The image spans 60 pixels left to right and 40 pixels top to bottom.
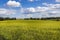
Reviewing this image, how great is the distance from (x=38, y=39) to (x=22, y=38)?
2.13 m

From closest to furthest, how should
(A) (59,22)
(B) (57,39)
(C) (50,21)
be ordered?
(B) (57,39) < (A) (59,22) < (C) (50,21)

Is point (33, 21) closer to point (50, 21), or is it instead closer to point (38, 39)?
point (50, 21)

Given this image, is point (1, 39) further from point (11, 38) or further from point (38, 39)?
point (38, 39)

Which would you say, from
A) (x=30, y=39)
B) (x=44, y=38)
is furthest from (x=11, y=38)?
(x=44, y=38)

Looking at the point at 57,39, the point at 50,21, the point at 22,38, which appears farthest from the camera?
the point at 50,21

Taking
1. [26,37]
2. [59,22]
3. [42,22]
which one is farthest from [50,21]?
[26,37]

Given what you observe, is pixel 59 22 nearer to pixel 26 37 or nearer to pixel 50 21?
pixel 50 21

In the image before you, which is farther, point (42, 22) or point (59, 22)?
point (42, 22)

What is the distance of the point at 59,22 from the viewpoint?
34.7 m

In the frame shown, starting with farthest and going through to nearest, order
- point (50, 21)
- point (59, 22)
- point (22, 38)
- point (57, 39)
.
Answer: point (50, 21)
point (59, 22)
point (22, 38)
point (57, 39)

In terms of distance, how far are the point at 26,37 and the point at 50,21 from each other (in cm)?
1784

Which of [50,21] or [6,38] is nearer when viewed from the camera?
[6,38]

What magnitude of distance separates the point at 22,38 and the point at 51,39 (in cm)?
353

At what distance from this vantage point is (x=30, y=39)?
2188 centimetres
